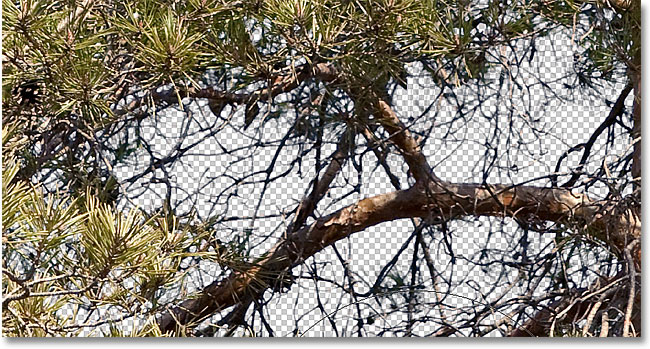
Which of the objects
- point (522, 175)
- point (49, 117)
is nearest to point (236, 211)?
point (49, 117)

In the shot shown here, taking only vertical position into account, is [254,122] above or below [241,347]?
above

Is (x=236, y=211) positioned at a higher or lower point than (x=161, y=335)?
higher

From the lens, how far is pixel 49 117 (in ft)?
4.21

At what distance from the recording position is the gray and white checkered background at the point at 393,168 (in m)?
1.28

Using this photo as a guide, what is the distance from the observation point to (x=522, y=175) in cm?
130

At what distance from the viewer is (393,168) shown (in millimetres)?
1326

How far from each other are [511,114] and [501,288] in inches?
9.9

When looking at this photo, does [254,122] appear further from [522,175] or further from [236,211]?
[522,175]

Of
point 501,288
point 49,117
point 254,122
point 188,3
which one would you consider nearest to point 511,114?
point 501,288

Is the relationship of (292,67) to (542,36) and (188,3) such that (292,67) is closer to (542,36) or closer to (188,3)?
(188,3)

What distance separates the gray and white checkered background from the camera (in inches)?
50.6

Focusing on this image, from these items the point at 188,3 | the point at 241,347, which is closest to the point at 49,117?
the point at 188,3

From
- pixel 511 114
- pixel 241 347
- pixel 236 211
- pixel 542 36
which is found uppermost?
pixel 542 36

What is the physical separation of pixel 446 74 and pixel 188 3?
0.38 meters
